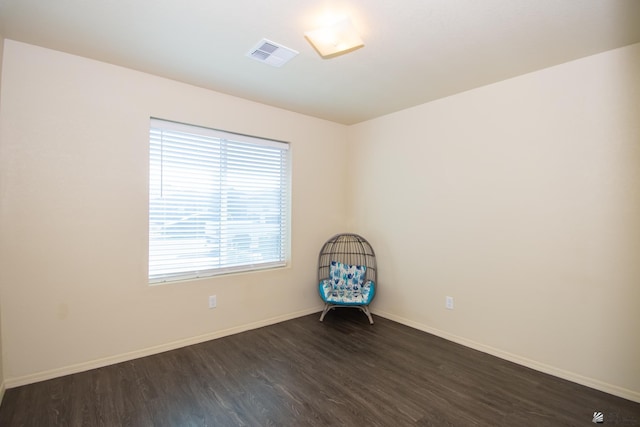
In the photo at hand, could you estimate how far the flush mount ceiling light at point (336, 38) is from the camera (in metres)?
1.92

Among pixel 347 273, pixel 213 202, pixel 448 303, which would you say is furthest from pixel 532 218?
pixel 213 202

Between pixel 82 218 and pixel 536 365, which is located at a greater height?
pixel 82 218

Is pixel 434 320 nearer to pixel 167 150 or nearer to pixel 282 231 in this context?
pixel 282 231

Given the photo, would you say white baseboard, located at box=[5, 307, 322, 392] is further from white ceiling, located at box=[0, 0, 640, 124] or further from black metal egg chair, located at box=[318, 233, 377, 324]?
white ceiling, located at box=[0, 0, 640, 124]

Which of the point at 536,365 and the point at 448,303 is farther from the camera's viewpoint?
the point at 448,303

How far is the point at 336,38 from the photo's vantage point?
1987 millimetres

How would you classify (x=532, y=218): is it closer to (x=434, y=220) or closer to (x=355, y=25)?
(x=434, y=220)

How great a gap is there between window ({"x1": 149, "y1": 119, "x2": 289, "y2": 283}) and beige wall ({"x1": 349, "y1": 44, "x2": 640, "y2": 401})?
1427 millimetres

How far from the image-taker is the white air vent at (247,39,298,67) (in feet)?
7.26

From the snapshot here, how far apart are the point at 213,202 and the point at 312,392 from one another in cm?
196

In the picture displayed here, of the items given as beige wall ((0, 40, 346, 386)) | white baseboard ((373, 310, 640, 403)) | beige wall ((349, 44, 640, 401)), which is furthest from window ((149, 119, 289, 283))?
white baseboard ((373, 310, 640, 403))

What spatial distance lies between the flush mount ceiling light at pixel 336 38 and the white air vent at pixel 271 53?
0.31 meters

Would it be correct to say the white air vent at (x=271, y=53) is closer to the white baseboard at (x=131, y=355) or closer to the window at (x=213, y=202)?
the window at (x=213, y=202)

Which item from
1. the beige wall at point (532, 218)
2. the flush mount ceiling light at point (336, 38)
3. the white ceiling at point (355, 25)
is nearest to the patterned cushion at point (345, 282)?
the beige wall at point (532, 218)
